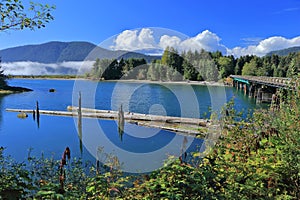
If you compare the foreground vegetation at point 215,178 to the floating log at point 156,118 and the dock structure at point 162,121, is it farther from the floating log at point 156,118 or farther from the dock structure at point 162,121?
the floating log at point 156,118

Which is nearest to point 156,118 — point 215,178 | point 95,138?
point 95,138

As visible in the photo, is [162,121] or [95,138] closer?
[95,138]

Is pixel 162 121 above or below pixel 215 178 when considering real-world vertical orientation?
below

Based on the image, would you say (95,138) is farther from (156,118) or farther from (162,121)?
(156,118)

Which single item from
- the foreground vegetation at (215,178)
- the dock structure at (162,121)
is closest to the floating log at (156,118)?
the dock structure at (162,121)

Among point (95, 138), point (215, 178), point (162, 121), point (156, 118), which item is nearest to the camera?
point (215, 178)

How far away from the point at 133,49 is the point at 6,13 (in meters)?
3.65

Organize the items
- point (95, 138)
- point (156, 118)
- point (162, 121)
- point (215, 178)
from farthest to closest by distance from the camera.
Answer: point (156, 118) → point (162, 121) → point (95, 138) → point (215, 178)

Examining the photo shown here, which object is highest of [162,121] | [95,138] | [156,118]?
[156,118]

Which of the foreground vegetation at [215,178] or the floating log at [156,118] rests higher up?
the foreground vegetation at [215,178]

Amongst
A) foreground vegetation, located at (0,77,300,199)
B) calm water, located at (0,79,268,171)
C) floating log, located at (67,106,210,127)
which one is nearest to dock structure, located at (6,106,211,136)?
floating log, located at (67,106,210,127)

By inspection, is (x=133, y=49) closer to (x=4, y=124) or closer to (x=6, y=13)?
(x=6, y=13)

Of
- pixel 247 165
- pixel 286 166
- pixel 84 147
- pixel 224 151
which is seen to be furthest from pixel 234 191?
pixel 84 147

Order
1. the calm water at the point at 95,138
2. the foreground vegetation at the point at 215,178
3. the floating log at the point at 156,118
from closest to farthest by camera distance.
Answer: the foreground vegetation at the point at 215,178
the calm water at the point at 95,138
the floating log at the point at 156,118
